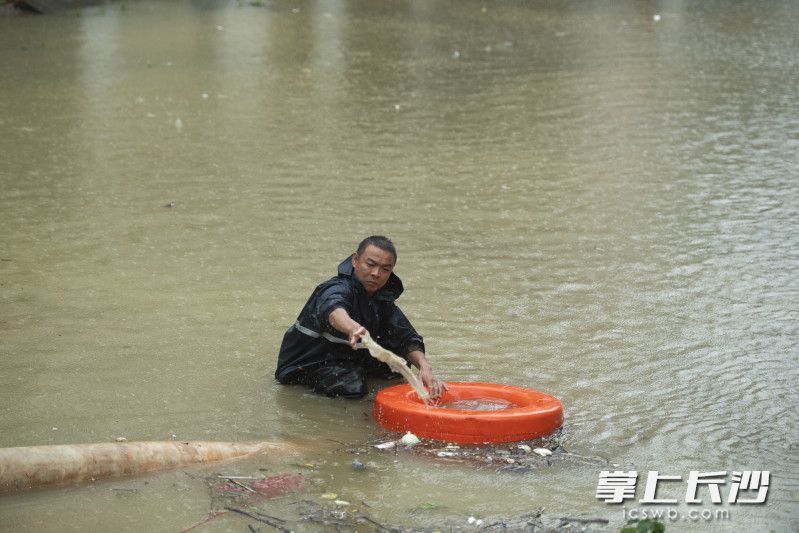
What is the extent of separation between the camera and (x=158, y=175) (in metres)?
10.5

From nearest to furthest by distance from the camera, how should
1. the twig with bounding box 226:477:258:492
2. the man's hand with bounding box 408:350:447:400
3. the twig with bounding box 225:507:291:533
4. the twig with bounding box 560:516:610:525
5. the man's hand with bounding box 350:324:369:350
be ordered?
1. the twig with bounding box 225:507:291:533
2. the twig with bounding box 560:516:610:525
3. the twig with bounding box 226:477:258:492
4. the man's hand with bounding box 350:324:369:350
5. the man's hand with bounding box 408:350:447:400

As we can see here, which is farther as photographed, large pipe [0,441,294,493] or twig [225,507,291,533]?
large pipe [0,441,294,493]

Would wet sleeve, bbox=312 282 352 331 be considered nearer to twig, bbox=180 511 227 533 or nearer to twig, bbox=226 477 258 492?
twig, bbox=226 477 258 492

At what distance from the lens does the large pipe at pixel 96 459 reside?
15.0 ft

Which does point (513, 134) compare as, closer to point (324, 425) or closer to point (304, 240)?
point (304, 240)

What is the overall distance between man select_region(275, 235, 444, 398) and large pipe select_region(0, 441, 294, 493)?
97 cm

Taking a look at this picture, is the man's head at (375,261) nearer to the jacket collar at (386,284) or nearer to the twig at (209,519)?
the jacket collar at (386,284)

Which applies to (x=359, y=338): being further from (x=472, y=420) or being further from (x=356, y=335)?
(x=472, y=420)

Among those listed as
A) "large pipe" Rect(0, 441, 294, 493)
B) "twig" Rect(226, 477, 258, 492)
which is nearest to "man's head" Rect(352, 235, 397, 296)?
"large pipe" Rect(0, 441, 294, 493)

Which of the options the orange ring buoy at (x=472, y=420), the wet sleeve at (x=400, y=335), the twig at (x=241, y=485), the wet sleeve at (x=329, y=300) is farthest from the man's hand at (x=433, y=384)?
the twig at (x=241, y=485)

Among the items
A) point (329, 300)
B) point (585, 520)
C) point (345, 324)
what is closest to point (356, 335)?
point (345, 324)

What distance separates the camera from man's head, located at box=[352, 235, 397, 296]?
5.92 metres

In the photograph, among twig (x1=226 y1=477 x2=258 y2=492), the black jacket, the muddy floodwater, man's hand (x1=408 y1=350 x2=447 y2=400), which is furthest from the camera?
the black jacket

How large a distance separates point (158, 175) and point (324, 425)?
5.34 metres
